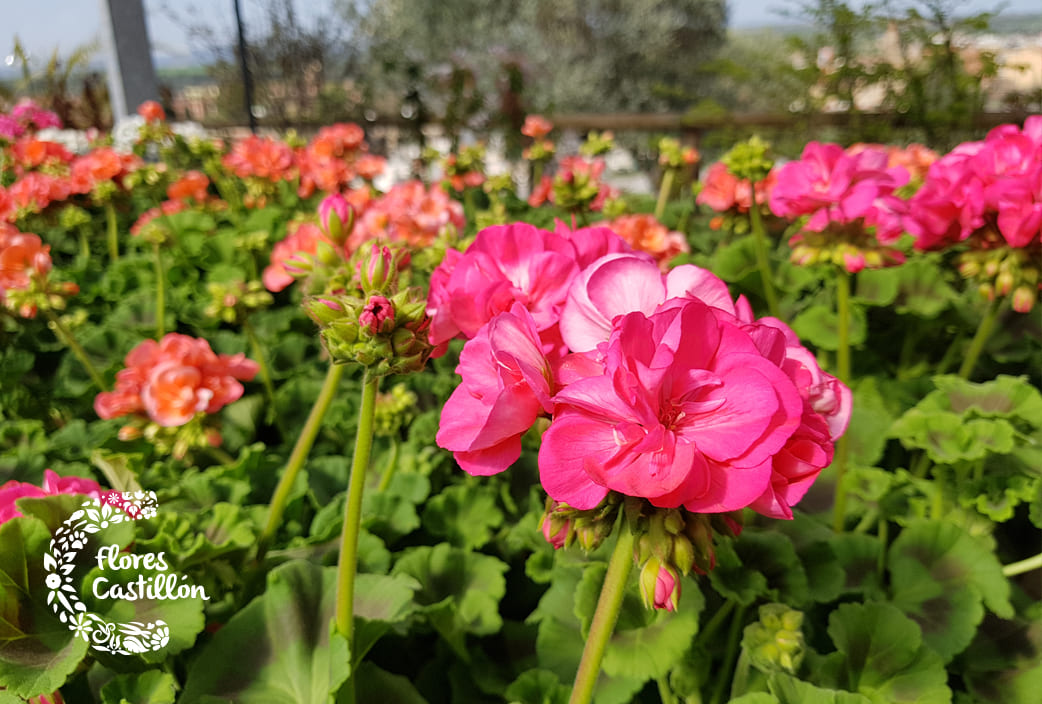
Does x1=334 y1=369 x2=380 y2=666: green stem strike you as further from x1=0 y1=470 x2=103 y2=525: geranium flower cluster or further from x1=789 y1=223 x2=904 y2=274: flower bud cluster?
x1=789 y1=223 x2=904 y2=274: flower bud cluster

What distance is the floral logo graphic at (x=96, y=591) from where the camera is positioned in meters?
0.66

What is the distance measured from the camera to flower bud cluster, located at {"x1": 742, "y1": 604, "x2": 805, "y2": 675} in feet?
2.29

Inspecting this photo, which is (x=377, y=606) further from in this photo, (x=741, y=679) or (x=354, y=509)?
(x=741, y=679)

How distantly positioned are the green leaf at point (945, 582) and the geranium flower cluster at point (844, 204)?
41cm

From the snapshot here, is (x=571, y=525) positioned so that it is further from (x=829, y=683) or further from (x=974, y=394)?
(x=974, y=394)

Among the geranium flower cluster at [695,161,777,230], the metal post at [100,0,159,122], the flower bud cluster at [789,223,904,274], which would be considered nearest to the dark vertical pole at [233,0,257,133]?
the metal post at [100,0,159,122]

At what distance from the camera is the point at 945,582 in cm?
97

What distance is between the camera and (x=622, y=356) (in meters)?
0.45

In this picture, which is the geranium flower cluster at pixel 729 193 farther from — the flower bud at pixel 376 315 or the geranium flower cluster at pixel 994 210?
the flower bud at pixel 376 315

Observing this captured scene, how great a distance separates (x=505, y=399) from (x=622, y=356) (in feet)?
0.28

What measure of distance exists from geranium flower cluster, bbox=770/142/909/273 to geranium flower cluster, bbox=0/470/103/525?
100 cm

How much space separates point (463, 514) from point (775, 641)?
0.55 m

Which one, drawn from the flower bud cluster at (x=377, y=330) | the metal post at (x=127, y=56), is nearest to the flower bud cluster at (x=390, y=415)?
the flower bud cluster at (x=377, y=330)

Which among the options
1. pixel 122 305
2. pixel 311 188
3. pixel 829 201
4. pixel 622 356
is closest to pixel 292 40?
pixel 311 188
